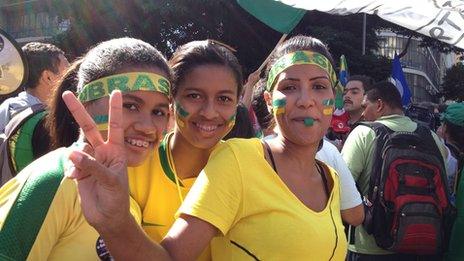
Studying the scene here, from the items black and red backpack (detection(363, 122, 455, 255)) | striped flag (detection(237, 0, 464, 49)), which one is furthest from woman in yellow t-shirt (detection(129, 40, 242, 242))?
black and red backpack (detection(363, 122, 455, 255))

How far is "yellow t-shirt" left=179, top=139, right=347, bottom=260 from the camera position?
171 cm

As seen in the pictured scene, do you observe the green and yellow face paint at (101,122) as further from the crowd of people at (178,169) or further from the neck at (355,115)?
the neck at (355,115)

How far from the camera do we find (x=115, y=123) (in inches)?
58.1

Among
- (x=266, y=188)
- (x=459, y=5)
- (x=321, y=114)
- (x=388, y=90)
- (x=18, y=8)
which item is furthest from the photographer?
(x=18, y=8)

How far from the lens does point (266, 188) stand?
5.94 feet

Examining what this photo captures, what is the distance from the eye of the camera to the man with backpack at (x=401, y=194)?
3715 millimetres

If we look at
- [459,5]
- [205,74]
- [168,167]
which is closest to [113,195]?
[168,167]

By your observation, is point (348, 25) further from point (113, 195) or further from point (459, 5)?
point (113, 195)

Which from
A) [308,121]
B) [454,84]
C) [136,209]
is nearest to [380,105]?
[308,121]

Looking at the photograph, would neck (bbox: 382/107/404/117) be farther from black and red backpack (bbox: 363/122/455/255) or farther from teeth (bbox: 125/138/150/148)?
teeth (bbox: 125/138/150/148)

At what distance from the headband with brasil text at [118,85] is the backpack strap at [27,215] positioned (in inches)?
14.6

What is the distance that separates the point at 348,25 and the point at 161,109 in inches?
728

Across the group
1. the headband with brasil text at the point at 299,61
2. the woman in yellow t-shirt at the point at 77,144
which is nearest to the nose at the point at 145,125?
the woman in yellow t-shirt at the point at 77,144

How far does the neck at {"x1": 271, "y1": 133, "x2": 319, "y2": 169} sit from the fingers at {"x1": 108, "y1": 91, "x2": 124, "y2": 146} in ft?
2.39
